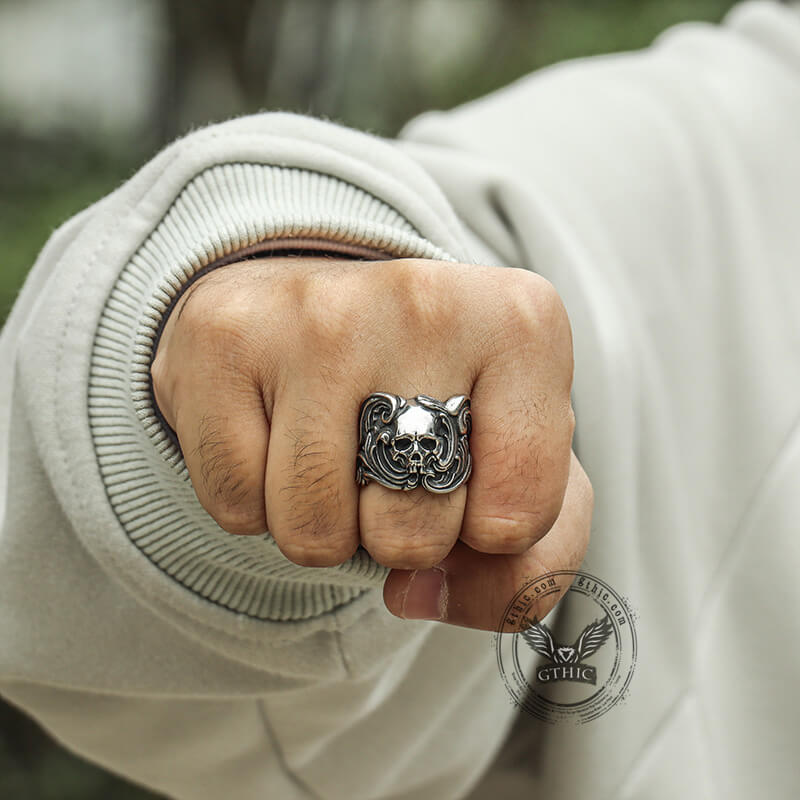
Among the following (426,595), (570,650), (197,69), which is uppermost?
(426,595)

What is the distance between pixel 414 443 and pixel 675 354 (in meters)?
0.32

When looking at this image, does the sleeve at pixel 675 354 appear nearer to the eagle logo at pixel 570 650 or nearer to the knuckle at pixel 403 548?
the eagle logo at pixel 570 650

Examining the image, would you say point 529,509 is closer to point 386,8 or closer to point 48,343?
point 48,343

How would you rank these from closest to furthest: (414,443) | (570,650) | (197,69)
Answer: (414,443) < (570,650) < (197,69)

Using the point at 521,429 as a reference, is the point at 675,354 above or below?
below

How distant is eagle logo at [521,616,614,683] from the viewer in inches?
16.3

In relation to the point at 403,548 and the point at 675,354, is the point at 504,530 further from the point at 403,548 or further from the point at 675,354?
the point at 675,354

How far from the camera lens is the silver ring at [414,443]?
25 cm

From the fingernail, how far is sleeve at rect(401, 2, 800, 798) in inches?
6.9

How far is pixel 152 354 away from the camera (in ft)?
1.07

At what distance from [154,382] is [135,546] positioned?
0.07 metres

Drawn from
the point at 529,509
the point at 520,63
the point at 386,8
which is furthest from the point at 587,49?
the point at 529,509

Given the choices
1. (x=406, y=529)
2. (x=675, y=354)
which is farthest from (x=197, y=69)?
(x=406, y=529)

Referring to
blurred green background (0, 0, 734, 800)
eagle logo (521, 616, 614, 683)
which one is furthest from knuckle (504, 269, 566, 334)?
blurred green background (0, 0, 734, 800)
